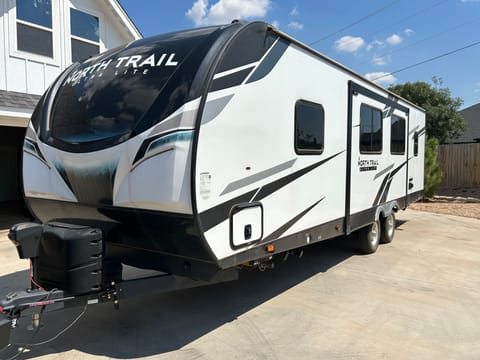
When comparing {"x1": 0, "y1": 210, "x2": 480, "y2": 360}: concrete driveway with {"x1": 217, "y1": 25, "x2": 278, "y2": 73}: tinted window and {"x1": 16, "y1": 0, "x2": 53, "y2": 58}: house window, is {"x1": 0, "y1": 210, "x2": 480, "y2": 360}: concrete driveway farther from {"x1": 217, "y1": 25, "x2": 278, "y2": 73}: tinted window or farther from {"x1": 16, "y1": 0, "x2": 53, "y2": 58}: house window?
{"x1": 16, "y1": 0, "x2": 53, "y2": 58}: house window

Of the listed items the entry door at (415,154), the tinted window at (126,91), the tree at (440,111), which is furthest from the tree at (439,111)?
the tinted window at (126,91)

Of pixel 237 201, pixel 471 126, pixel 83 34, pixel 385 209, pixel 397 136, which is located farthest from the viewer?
pixel 471 126

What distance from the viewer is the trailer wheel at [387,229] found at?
7620mm

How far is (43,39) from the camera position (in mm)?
9469

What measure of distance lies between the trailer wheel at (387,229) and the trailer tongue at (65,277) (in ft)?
16.7

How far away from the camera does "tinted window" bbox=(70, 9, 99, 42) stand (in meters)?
10.2

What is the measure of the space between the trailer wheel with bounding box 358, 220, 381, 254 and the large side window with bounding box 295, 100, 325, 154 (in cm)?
271

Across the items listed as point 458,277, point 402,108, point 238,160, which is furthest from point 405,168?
point 238,160

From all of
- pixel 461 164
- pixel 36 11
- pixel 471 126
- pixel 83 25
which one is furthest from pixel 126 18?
pixel 471 126

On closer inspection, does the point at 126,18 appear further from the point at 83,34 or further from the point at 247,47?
the point at 247,47

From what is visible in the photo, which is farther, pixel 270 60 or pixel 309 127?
pixel 309 127

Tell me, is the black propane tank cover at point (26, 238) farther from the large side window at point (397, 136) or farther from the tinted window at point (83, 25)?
the tinted window at point (83, 25)

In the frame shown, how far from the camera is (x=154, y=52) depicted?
3602mm

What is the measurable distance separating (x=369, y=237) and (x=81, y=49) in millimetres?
8578
